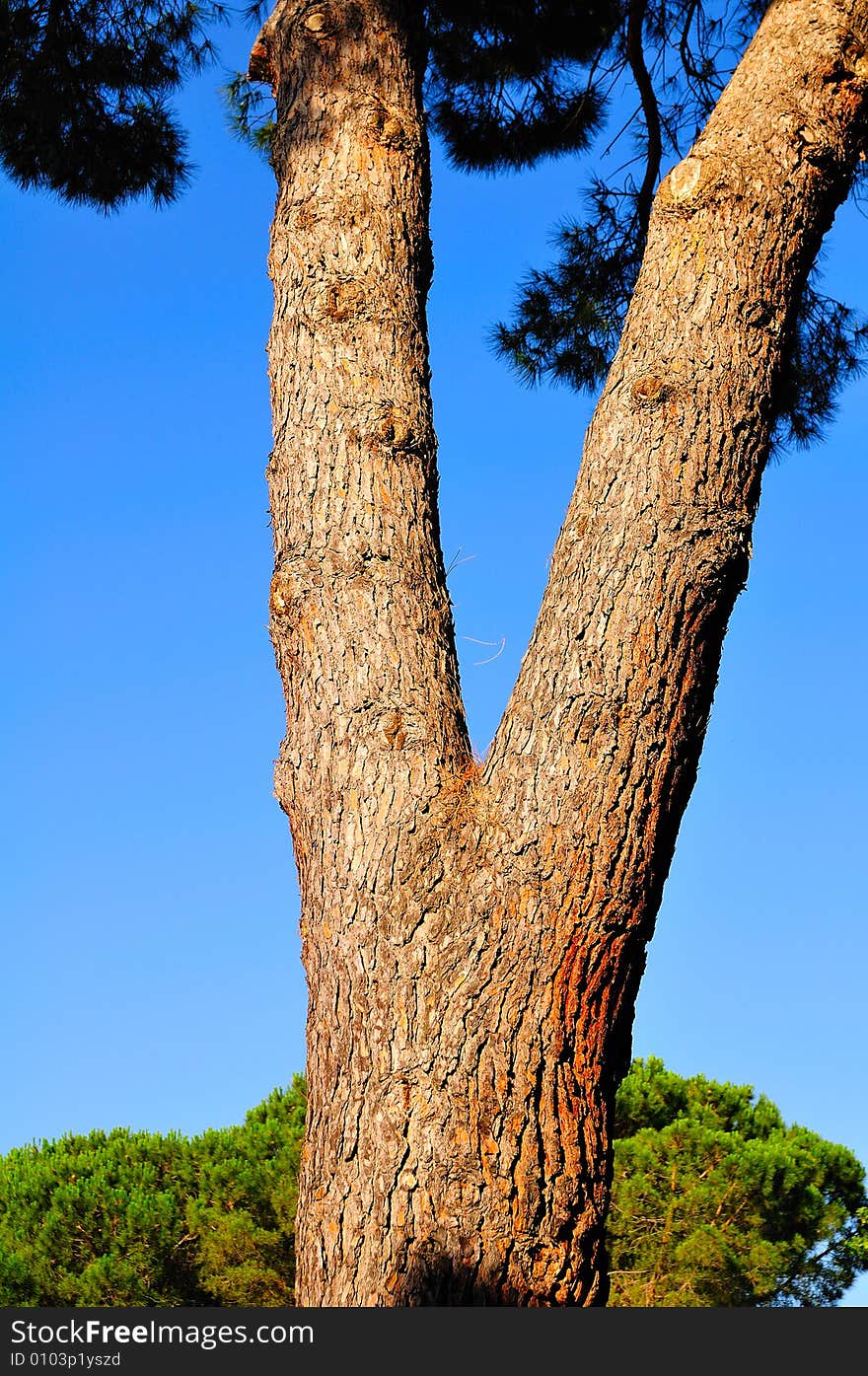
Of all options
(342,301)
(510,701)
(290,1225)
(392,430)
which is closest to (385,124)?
(342,301)

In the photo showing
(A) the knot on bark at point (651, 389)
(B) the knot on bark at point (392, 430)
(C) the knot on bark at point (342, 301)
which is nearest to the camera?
(A) the knot on bark at point (651, 389)

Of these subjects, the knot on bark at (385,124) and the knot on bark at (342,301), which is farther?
the knot on bark at (385,124)

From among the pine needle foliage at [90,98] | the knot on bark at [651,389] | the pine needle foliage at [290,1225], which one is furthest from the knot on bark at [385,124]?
the pine needle foliage at [290,1225]

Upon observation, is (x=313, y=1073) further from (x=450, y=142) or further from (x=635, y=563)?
(x=450, y=142)

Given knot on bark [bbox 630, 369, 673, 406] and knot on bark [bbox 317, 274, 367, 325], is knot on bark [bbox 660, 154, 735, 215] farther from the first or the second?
knot on bark [bbox 317, 274, 367, 325]

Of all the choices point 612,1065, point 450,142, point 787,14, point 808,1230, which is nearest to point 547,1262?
point 612,1065

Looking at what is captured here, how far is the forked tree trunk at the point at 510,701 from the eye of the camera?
171 cm

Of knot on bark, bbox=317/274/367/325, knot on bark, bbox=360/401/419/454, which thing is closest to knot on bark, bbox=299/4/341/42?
knot on bark, bbox=317/274/367/325

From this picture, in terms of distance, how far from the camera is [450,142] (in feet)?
17.3

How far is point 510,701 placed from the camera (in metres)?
2.04

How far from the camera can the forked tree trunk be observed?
5.61ft

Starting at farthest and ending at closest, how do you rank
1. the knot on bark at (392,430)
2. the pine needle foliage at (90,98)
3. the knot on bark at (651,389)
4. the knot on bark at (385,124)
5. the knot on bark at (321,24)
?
the pine needle foliage at (90,98)
the knot on bark at (321,24)
the knot on bark at (385,124)
the knot on bark at (392,430)
the knot on bark at (651,389)

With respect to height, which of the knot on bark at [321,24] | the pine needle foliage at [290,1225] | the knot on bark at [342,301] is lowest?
the pine needle foliage at [290,1225]

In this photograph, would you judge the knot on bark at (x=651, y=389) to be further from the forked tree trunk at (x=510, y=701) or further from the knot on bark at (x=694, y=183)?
the knot on bark at (x=694, y=183)
